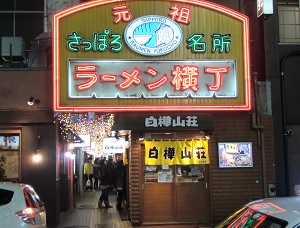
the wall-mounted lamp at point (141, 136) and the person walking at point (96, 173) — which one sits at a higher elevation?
the wall-mounted lamp at point (141, 136)

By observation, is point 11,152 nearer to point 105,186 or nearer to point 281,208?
point 105,186

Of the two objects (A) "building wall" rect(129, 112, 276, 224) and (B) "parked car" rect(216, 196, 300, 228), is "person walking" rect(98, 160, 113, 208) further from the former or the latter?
(B) "parked car" rect(216, 196, 300, 228)

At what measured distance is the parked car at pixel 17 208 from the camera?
8.68 meters

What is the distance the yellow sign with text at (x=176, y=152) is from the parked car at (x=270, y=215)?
823 cm

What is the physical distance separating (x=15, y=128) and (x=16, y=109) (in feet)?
2.01

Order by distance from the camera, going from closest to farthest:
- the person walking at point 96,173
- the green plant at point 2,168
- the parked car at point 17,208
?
the parked car at point 17,208 < the green plant at point 2,168 < the person walking at point 96,173

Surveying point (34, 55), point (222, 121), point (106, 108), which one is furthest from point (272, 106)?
point (34, 55)

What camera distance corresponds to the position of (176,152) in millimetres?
14461

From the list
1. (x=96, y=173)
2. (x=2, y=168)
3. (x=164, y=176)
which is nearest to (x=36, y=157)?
(x=2, y=168)

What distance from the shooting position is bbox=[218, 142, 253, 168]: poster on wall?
1470 cm

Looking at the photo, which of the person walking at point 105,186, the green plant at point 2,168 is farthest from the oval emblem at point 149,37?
the person walking at point 105,186

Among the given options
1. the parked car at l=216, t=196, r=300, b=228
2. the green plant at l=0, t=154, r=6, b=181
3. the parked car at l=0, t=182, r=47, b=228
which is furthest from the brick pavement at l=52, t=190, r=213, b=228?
the parked car at l=216, t=196, r=300, b=228

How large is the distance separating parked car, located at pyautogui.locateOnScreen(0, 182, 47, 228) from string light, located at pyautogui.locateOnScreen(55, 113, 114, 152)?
17.2ft

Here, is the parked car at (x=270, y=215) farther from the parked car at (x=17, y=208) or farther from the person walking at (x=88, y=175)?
the person walking at (x=88, y=175)
